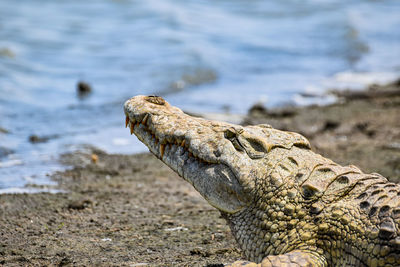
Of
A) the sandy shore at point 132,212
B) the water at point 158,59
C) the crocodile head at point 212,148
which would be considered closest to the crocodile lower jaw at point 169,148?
the crocodile head at point 212,148

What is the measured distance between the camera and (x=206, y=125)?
350cm

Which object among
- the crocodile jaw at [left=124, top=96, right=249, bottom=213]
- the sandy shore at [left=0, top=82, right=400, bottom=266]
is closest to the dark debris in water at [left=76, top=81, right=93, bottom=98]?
the sandy shore at [left=0, top=82, right=400, bottom=266]

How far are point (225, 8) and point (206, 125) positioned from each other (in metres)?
15.7

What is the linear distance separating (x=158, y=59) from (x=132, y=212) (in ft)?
26.2

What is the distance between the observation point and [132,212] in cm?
481

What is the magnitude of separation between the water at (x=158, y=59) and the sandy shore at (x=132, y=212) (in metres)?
0.58

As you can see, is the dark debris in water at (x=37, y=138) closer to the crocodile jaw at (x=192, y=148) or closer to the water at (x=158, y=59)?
the water at (x=158, y=59)

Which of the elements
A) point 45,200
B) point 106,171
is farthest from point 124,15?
point 45,200

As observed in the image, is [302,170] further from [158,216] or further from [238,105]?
[238,105]

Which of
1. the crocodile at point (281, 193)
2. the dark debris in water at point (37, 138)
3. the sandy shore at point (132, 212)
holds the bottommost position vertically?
the dark debris in water at point (37, 138)

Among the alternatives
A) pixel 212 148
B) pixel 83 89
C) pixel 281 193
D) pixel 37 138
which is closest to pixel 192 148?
pixel 212 148

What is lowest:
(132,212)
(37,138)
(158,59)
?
(158,59)

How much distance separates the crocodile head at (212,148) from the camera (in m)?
3.21

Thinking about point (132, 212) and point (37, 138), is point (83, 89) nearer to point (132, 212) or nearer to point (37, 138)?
point (37, 138)
